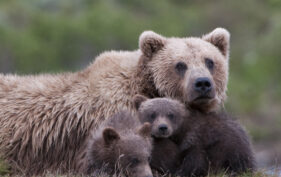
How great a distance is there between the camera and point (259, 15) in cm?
8069

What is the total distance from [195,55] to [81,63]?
4714 cm

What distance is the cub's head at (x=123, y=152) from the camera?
9.73 meters

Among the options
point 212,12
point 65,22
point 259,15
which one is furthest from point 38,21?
point 259,15

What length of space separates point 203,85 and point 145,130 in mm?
1260

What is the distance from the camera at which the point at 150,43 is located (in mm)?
11398

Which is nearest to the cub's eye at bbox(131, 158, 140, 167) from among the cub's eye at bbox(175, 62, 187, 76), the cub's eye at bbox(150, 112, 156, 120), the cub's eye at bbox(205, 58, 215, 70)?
the cub's eye at bbox(150, 112, 156, 120)

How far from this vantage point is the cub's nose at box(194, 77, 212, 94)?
1054cm

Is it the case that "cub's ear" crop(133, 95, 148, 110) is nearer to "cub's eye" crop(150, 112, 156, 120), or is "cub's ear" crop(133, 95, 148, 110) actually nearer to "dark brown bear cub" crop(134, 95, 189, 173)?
"dark brown bear cub" crop(134, 95, 189, 173)

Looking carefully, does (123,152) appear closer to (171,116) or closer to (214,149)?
(171,116)

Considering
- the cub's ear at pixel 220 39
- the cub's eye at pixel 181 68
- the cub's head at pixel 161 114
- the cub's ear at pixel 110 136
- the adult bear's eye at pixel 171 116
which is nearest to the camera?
the cub's ear at pixel 110 136

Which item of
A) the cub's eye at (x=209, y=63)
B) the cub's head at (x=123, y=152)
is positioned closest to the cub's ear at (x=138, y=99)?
the cub's head at (x=123, y=152)

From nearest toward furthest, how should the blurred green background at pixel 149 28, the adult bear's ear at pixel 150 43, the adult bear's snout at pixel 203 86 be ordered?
the adult bear's snout at pixel 203 86 < the adult bear's ear at pixel 150 43 < the blurred green background at pixel 149 28

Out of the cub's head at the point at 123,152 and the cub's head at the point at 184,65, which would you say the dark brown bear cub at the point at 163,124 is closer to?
the cub's head at the point at 123,152

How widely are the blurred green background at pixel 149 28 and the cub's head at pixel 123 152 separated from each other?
25837mm
